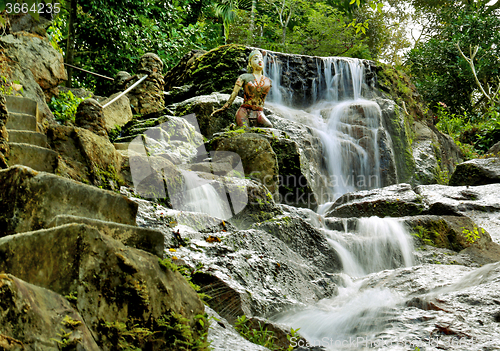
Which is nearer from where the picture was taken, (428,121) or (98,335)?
(98,335)

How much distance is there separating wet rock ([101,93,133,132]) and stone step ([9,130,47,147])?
4.07m

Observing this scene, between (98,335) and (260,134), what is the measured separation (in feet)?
19.4

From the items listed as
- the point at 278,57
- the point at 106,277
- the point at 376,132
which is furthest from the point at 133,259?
the point at 278,57

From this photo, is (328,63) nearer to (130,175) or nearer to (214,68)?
(214,68)

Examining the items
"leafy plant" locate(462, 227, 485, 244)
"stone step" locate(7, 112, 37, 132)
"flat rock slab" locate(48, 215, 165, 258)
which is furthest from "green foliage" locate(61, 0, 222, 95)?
"flat rock slab" locate(48, 215, 165, 258)

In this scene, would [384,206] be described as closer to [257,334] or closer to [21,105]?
[257,334]

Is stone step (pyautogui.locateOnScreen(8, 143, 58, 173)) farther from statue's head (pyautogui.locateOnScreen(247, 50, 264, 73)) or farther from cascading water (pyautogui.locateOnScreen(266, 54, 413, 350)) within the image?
statue's head (pyautogui.locateOnScreen(247, 50, 264, 73))

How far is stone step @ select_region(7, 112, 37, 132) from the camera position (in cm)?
420

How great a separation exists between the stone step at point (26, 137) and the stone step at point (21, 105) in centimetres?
68

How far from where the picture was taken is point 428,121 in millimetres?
14930

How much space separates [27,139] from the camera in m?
4.01

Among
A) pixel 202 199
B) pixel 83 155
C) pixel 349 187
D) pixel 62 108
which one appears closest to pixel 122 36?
pixel 62 108

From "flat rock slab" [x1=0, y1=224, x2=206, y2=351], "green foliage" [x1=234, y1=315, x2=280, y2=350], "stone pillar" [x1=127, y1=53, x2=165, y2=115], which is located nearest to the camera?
"flat rock slab" [x1=0, y1=224, x2=206, y2=351]

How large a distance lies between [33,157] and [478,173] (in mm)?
8682
